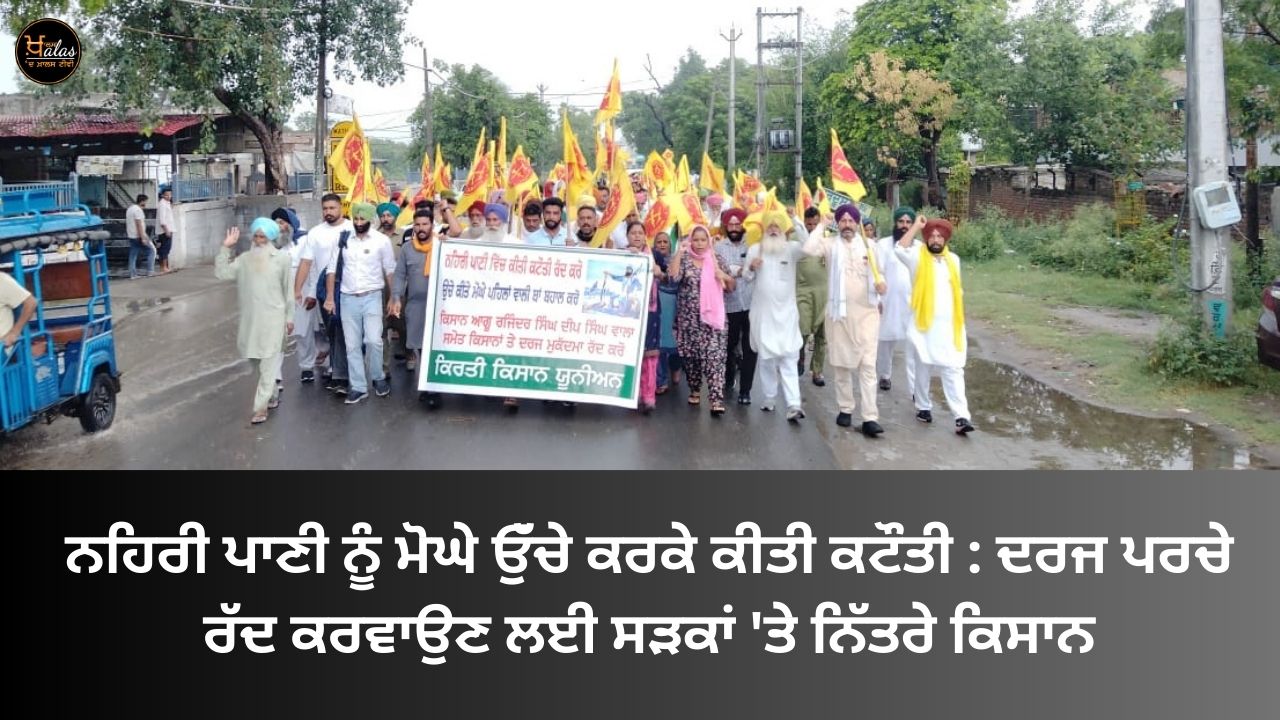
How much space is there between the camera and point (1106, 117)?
70.6 feet

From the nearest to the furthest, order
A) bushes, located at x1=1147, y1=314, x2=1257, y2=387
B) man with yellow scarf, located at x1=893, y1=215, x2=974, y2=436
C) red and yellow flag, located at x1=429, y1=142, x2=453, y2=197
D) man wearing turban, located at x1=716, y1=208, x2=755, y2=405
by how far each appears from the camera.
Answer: man with yellow scarf, located at x1=893, y1=215, x2=974, y2=436
man wearing turban, located at x1=716, y1=208, x2=755, y2=405
bushes, located at x1=1147, y1=314, x2=1257, y2=387
red and yellow flag, located at x1=429, y1=142, x2=453, y2=197

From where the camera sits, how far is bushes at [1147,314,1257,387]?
988 cm

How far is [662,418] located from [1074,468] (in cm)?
299

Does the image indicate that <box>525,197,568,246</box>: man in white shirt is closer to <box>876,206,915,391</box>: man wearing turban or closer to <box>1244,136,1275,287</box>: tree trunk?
<box>876,206,915,391</box>: man wearing turban

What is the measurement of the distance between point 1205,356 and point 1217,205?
4.28ft

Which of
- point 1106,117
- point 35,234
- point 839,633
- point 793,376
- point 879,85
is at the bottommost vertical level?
point 839,633

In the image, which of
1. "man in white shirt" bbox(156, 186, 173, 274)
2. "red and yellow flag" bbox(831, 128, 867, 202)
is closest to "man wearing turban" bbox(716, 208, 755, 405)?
"red and yellow flag" bbox(831, 128, 867, 202)

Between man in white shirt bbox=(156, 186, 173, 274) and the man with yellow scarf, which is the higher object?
man in white shirt bbox=(156, 186, 173, 274)

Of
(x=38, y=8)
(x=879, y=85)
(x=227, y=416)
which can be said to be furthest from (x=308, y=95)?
(x=227, y=416)

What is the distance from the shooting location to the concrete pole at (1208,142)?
32.2 ft

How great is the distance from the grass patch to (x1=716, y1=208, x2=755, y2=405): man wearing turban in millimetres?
3149

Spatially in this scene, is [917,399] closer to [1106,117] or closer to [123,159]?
[1106,117]

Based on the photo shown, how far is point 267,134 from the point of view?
82.7ft

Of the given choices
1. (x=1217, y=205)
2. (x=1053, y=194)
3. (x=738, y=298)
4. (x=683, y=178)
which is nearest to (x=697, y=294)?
(x=738, y=298)
